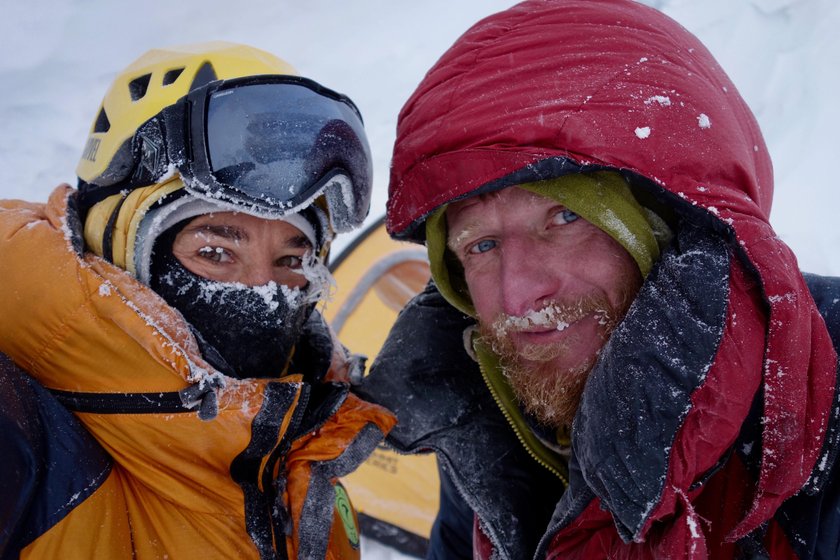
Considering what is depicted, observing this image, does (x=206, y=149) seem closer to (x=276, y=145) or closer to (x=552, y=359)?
(x=276, y=145)

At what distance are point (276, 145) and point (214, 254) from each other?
0.37 m

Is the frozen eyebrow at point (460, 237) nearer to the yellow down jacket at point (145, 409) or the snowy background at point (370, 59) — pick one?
the yellow down jacket at point (145, 409)

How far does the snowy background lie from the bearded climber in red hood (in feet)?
6.84

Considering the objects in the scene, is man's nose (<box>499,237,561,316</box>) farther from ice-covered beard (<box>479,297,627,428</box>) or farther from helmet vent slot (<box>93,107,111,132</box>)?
helmet vent slot (<box>93,107,111,132</box>)

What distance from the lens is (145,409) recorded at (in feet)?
5.24

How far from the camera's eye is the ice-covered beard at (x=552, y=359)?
1710 mm

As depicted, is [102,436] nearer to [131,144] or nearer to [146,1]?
[131,144]

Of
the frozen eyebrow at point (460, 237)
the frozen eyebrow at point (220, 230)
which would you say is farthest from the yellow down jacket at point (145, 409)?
the frozen eyebrow at point (460, 237)

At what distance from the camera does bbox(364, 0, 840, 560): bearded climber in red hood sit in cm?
129

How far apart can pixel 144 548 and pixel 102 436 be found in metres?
0.28

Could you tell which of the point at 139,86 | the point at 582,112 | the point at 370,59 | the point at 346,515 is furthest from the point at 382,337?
the point at 370,59

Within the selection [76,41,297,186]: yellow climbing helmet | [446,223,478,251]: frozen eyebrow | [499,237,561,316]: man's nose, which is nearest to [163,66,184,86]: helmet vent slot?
[76,41,297,186]: yellow climbing helmet

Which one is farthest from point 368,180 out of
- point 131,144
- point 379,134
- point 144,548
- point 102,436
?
point 379,134

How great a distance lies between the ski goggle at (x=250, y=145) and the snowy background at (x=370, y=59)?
2.56m
